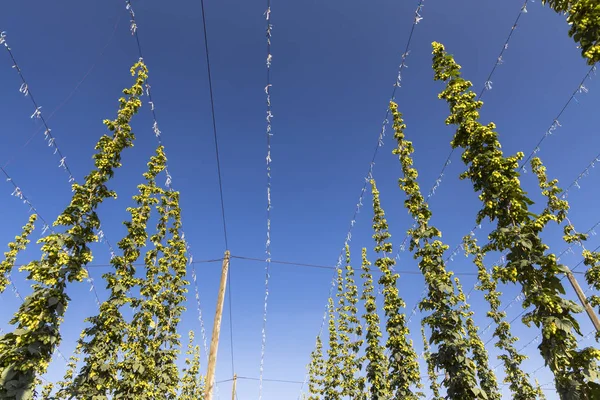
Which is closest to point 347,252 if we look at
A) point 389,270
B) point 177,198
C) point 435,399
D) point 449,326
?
point 389,270

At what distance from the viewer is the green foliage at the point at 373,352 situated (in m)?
29.3

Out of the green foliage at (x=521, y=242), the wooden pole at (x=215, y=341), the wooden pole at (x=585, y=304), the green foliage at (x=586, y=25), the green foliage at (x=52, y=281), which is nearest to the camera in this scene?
the green foliage at (x=586, y=25)

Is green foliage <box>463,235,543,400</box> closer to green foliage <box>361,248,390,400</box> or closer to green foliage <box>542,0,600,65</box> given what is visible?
green foliage <box>361,248,390,400</box>

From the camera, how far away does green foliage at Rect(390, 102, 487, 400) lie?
15430mm

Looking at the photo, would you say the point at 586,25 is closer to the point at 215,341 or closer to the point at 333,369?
the point at 215,341

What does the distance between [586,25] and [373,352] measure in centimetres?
3002

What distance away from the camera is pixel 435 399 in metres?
38.0

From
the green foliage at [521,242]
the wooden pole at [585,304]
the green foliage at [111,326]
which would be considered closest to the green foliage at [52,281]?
the green foliage at [111,326]

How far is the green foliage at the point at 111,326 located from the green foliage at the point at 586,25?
2267cm

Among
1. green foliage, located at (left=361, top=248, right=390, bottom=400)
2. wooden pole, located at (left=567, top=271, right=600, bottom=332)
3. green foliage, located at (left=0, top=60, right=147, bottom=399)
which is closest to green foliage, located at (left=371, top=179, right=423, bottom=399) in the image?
green foliage, located at (left=361, top=248, right=390, bottom=400)

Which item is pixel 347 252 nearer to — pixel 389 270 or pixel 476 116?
pixel 389 270

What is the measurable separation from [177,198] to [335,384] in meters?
28.4

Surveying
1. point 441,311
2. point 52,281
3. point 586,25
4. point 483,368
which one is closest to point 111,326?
point 52,281

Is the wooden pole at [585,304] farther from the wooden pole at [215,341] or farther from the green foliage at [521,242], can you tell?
the wooden pole at [215,341]
